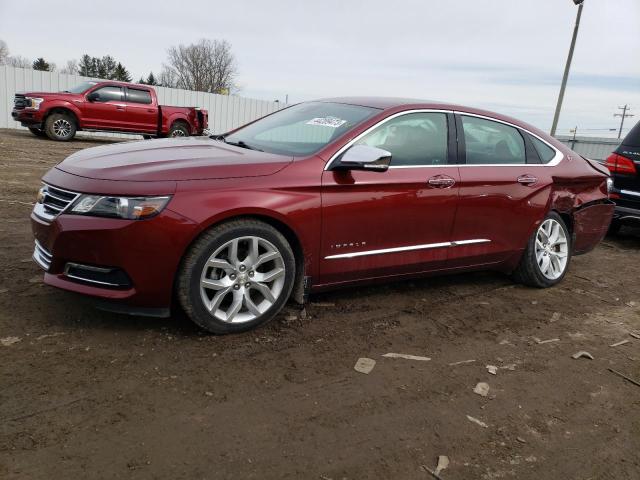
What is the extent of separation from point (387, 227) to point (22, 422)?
7.97ft

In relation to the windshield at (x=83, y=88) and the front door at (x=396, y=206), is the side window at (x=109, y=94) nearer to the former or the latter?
the windshield at (x=83, y=88)

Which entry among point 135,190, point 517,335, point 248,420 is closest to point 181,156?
point 135,190

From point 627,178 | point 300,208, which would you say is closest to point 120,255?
point 300,208

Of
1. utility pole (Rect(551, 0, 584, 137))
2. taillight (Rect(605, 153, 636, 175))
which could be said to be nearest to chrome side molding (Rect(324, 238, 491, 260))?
taillight (Rect(605, 153, 636, 175))

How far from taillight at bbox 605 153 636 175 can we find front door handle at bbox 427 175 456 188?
145 inches

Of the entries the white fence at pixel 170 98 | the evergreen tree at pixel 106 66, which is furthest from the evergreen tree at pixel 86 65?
the white fence at pixel 170 98

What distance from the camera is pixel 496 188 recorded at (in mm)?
4371

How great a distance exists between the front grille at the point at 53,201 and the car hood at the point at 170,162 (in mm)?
139

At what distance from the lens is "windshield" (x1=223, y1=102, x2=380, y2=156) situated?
380cm

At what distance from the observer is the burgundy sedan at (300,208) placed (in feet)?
10.1

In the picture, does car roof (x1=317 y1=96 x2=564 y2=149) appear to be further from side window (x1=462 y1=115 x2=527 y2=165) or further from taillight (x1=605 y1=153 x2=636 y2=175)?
taillight (x1=605 y1=153 x2=636 y2=175)

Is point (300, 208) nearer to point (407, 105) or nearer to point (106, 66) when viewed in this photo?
point (407, 105)

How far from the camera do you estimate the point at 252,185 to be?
3.31 metres

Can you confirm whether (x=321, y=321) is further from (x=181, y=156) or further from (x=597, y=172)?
(x=597, y=172)
